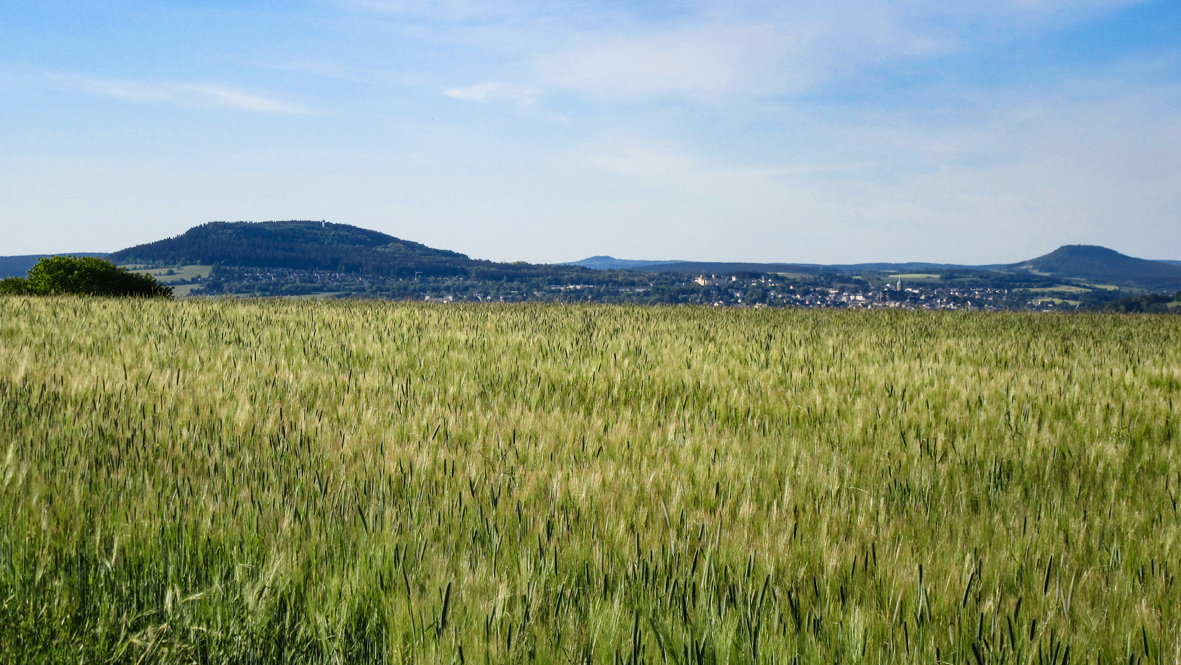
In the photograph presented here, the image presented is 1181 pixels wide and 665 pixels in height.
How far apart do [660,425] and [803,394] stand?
153 centimetres

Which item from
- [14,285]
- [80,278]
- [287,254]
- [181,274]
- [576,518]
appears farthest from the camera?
[287,254]

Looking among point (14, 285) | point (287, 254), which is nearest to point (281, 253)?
point (287, 254)

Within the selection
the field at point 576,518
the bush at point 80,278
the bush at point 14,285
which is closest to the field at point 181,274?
the bush at point 14,285

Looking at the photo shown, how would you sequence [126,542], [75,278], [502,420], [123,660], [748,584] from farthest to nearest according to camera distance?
[75,278] < [502,420] < [126,542] < [748,584] < [123,660]

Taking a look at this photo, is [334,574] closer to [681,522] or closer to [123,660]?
[123,660]

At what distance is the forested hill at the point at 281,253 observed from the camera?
145375 mm

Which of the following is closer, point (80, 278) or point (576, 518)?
point (576, 518)

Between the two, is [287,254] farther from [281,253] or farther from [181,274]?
[181,274]

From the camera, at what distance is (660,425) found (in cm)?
450

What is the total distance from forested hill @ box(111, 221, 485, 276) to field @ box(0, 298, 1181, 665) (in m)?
125

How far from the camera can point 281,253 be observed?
542ft

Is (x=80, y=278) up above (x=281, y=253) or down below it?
below

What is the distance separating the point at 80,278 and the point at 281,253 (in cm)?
15561

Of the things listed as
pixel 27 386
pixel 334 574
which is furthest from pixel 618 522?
pixel 27 386
